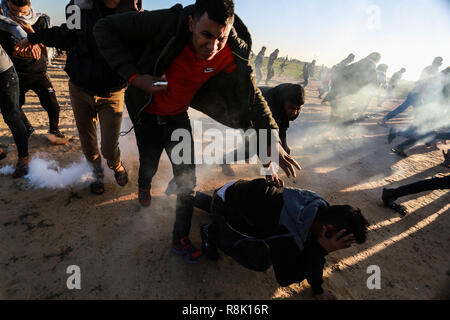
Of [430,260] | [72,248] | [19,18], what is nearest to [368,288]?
[430,260]

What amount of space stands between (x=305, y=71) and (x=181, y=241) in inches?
505

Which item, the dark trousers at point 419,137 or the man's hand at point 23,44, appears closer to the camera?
the man's hand at point 23,44

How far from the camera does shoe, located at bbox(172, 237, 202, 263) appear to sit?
2.09 meters

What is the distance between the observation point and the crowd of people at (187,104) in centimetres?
144

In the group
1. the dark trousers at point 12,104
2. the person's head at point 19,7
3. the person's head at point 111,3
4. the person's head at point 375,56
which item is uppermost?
the person's head at point 375,56

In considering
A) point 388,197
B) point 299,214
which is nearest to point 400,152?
point 388,197

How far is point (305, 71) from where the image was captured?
479 inches

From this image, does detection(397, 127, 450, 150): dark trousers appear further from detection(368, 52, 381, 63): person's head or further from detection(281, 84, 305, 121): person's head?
detection(281, 84, 305, 121): person's head

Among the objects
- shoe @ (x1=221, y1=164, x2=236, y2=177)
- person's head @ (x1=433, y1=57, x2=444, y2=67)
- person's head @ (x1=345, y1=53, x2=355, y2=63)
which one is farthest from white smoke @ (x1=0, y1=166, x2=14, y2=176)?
person's head @ (x1=433, y1=57, x2=444, y2=67)

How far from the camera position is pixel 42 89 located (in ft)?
10.6

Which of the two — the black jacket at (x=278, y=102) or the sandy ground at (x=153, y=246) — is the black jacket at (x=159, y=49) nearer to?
the black jacket at (x=278, y=102)

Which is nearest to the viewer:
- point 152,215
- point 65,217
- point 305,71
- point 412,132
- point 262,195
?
point 262,195

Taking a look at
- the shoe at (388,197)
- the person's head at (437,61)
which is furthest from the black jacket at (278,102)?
the person's head at (437,61)

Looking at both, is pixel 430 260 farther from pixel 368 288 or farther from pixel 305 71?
pixel 305 71
